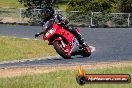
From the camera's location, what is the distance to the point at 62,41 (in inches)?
291

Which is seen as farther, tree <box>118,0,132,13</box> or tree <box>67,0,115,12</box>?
tree <box>118,0,132,13</box>

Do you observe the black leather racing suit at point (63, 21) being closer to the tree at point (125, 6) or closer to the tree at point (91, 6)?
the tree at point (91, 6)

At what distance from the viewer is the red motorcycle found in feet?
22.1

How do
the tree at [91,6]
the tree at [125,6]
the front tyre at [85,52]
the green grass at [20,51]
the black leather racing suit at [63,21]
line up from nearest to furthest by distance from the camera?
the black leather racing suit at [63,21], the front tyre at [85,52], the green grass at [20,51], the tree at [91,6], the tree at [125,6]

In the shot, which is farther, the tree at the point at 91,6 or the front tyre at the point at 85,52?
the tree at the point at 91,6

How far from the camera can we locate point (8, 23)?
51.2 m

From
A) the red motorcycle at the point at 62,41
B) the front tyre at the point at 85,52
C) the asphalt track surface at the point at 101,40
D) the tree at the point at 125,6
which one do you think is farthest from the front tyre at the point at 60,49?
the tree at the point at 125,6

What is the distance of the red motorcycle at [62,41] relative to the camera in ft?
22.1

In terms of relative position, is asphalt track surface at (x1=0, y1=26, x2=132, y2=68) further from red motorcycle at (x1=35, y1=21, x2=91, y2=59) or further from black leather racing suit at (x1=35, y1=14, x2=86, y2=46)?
black leather racing suit at (x1=35, y1=14, x2=86, y2=46)

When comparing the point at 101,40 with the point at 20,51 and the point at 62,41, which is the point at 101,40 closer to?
the point at 20,51

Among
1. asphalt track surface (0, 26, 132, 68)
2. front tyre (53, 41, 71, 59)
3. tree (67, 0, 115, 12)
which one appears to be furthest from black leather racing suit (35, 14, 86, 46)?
tree (67, 0, 115, 12)

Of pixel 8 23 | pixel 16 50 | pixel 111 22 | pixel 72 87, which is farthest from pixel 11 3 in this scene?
pixel 72 87

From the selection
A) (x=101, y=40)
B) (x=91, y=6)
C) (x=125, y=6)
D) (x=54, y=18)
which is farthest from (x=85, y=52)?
(x=125, y=6)

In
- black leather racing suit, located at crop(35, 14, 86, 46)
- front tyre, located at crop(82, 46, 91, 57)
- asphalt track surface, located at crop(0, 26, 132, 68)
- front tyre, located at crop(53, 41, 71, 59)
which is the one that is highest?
black leather racing suit, located at crop(35, 14, 86, 46)
